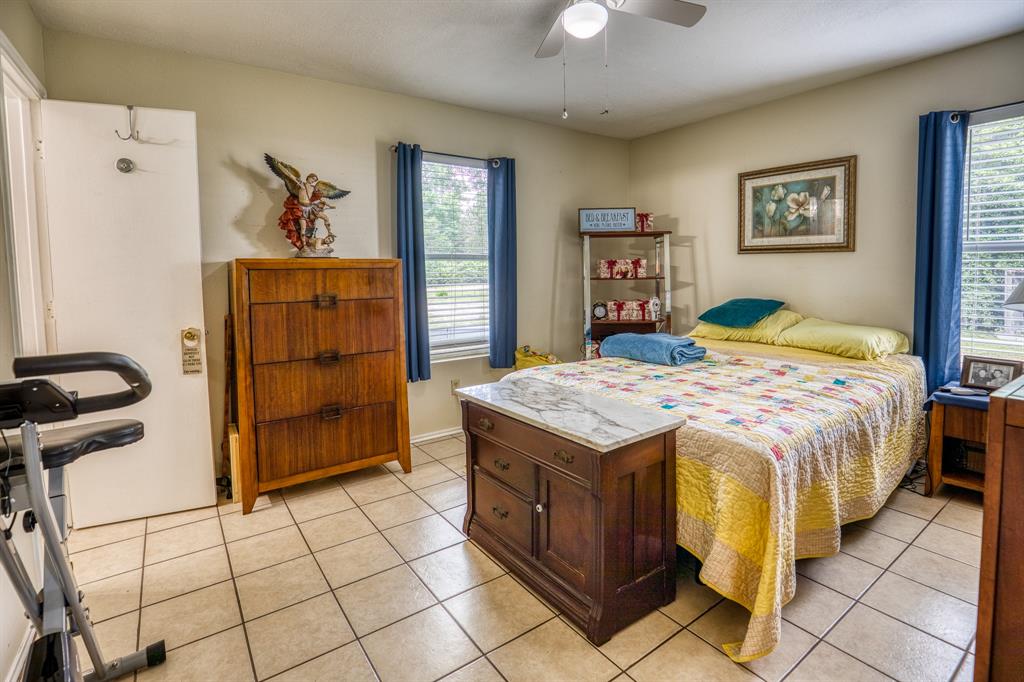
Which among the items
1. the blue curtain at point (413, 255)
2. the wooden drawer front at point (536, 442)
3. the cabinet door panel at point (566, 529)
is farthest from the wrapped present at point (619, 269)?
the cabinet door panel at point (566, 529)

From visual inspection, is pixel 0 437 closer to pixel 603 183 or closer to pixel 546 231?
pixel 546 231

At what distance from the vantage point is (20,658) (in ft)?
5.69

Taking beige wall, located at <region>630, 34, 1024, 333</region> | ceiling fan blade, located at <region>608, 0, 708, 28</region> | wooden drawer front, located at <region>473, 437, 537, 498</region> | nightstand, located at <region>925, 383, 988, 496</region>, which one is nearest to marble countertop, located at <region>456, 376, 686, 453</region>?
wooden drawer front, located at <region>473, 437, 537, 498</region>

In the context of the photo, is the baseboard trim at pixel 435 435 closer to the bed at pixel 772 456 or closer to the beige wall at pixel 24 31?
the bed at pixel 772 456

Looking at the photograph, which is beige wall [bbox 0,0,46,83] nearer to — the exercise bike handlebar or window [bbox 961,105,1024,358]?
the exercise bike handlebar

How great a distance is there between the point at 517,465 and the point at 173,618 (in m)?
1.41

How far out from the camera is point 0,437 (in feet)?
4.66

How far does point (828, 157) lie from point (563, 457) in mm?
3249

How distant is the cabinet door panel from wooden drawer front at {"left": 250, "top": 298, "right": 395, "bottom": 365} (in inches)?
63.5

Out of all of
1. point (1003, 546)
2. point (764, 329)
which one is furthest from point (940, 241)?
point (1003, 546)

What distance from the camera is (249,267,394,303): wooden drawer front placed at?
9.30ft

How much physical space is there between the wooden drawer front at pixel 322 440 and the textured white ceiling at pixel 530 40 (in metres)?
2.07

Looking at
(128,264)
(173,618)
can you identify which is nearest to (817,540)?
(173,618)

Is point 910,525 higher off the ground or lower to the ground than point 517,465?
lower
